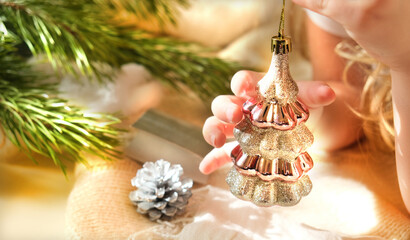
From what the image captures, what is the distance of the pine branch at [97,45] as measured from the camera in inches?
22.2

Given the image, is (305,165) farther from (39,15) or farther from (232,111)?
(39,15)

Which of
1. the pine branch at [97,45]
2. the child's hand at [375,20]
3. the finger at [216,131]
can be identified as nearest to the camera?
the child's hand at [375,20]

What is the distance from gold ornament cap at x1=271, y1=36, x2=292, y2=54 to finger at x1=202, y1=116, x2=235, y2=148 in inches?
4.1

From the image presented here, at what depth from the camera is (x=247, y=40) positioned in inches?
33.7

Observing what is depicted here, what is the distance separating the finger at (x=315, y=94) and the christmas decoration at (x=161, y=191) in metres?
0.16

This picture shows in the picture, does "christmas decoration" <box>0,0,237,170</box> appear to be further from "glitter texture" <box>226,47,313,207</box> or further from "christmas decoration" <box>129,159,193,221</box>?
"glitter texture" <box>226,47,313,207</box>

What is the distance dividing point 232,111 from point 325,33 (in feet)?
1.05

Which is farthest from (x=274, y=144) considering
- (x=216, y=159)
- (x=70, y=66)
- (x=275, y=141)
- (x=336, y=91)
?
(x=70, y=66)

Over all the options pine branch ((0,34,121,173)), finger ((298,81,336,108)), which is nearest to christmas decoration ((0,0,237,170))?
pine branch ((0,34,121,173))

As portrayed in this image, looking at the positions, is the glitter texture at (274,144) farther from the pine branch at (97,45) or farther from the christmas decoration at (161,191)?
the pine branch at (97,45)

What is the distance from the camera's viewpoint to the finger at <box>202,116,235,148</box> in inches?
16.9

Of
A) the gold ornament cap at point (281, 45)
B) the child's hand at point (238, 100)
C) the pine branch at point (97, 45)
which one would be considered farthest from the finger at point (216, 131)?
the pine branch at point (97, 45)

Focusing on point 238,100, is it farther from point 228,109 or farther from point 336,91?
point 336,91

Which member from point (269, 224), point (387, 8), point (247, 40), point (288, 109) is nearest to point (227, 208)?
point (269, 224)
